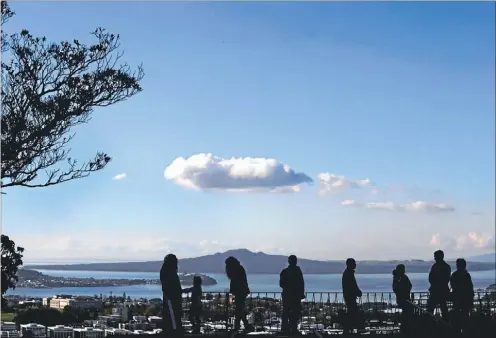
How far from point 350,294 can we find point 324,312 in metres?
4.12

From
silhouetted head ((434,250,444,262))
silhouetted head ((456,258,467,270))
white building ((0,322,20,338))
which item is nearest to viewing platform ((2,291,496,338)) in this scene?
white building ((0,322,20,338))

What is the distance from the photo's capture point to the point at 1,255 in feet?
53.6

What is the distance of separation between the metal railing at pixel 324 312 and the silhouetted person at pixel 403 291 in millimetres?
162

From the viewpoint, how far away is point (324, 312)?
19.8 meters

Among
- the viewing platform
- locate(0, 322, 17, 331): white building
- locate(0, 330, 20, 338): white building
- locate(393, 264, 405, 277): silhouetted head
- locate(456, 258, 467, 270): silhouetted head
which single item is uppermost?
locate(456, 258, 467, 270): silhouetted head

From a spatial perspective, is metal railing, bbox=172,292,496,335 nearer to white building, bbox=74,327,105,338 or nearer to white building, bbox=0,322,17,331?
white building, bbox=74,327,105,338

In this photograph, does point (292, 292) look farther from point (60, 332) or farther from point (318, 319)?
point (60, 332)

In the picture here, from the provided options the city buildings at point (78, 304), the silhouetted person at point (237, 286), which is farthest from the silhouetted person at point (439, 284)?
the city buildings at point (78, 304)

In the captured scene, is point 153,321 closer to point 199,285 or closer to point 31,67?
point 199,285

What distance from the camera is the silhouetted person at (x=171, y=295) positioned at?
47.8ft

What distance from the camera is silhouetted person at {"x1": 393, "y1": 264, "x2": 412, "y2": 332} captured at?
629 inches

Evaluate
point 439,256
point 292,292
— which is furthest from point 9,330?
point 439,256

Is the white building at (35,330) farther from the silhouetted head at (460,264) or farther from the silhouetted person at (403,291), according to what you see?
the silhouetted head at (460,264)

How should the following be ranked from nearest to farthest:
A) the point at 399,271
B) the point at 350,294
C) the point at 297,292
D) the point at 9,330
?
Result: the point at 297,292 → the point at 350,294 → the point at 399,271 → the point at 9,330
